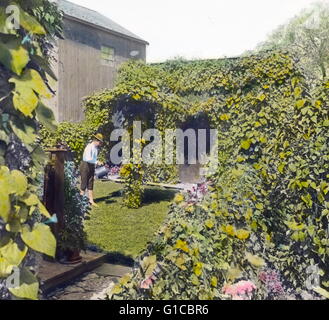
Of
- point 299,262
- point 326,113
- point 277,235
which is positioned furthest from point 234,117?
point 299,262

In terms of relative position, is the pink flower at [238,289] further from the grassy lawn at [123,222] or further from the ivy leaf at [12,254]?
the grassy lawn at [123,222]

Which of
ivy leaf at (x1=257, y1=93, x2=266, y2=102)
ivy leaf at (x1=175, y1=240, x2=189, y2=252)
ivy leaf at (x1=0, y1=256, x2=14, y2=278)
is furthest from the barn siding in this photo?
ivy leaf at (x1=0, y1=256, x2=14, y2=278)

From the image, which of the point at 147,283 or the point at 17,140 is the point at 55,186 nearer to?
the point at 147,283

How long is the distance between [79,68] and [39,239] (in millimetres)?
15383

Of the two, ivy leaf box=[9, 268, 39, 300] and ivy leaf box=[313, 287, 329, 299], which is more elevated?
ivy leaf box=[9, 268, 39, 300]

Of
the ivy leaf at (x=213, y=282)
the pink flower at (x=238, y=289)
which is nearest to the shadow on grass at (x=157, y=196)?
the ivy leaf at (x=213, y=282)

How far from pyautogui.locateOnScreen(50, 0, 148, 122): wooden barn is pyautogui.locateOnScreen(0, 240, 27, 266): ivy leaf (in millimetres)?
13609

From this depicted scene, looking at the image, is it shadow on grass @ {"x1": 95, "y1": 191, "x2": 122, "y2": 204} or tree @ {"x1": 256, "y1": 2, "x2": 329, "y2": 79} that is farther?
tree @ {"x1": 256, "y1": 2, "x2": 329, "y2": 79}

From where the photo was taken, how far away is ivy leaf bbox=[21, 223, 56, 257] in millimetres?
1473

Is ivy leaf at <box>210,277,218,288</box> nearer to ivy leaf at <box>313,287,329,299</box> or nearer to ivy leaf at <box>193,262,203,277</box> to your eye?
ivy leaf at <box>193,262,203,277</box>

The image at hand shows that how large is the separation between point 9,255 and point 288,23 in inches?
1382

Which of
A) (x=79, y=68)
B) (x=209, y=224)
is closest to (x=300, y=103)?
(x=209, y=224)

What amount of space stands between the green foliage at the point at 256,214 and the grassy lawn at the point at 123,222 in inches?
102
